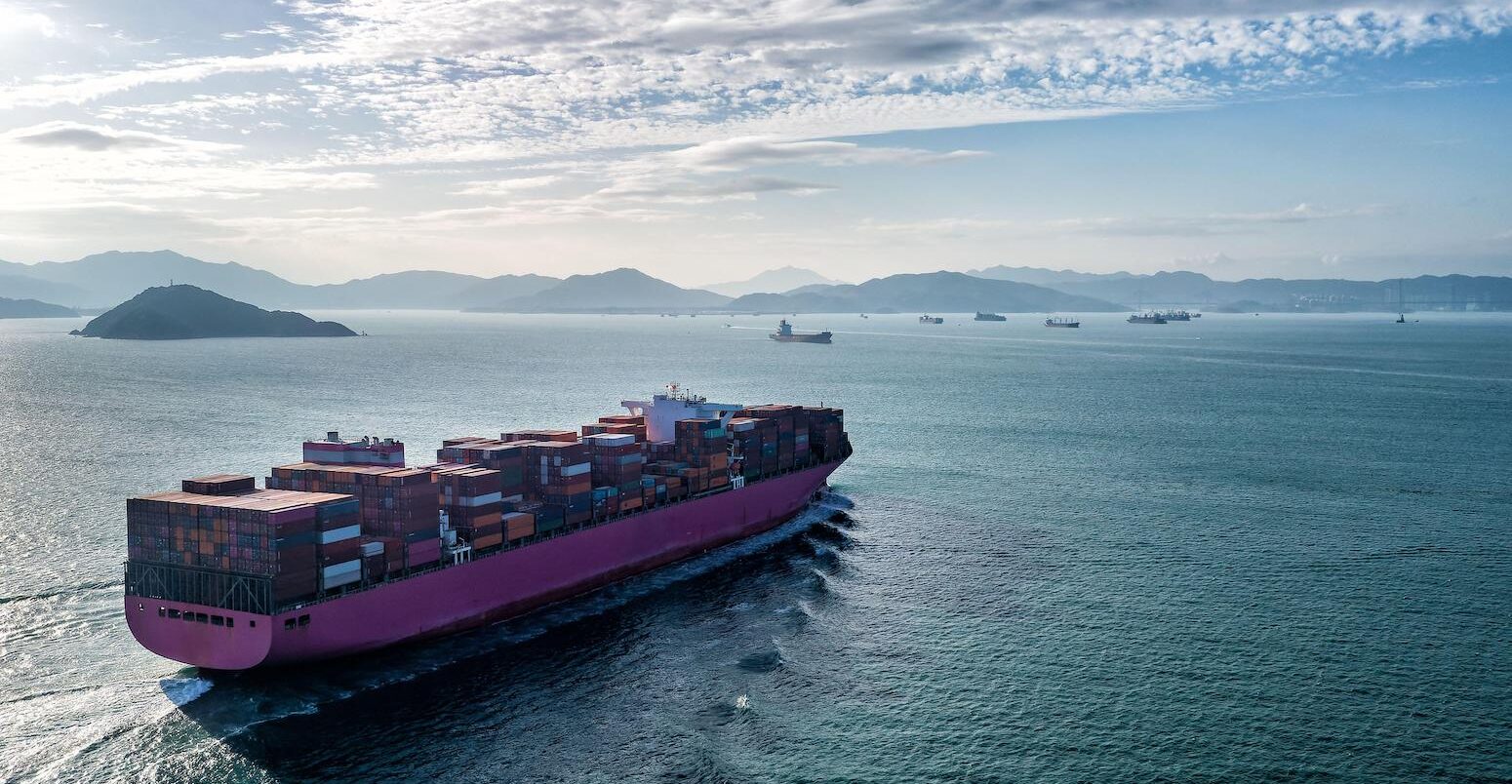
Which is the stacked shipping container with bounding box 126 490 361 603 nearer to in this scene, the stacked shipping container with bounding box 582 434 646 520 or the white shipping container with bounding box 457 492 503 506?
the white shipping container with bounding box 457 492 503 506

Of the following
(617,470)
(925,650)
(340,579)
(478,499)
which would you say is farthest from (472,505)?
(925,650)

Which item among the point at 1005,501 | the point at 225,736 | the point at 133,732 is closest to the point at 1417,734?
the point at 1005,501

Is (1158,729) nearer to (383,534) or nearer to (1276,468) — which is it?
(383,534)

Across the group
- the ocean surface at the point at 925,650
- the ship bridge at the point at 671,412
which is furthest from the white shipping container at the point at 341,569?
the ship bridge at the point at 671,412

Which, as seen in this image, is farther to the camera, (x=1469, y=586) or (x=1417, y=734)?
(x=1469, y=586)

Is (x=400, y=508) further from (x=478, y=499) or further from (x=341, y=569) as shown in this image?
(x=341, y=569)
